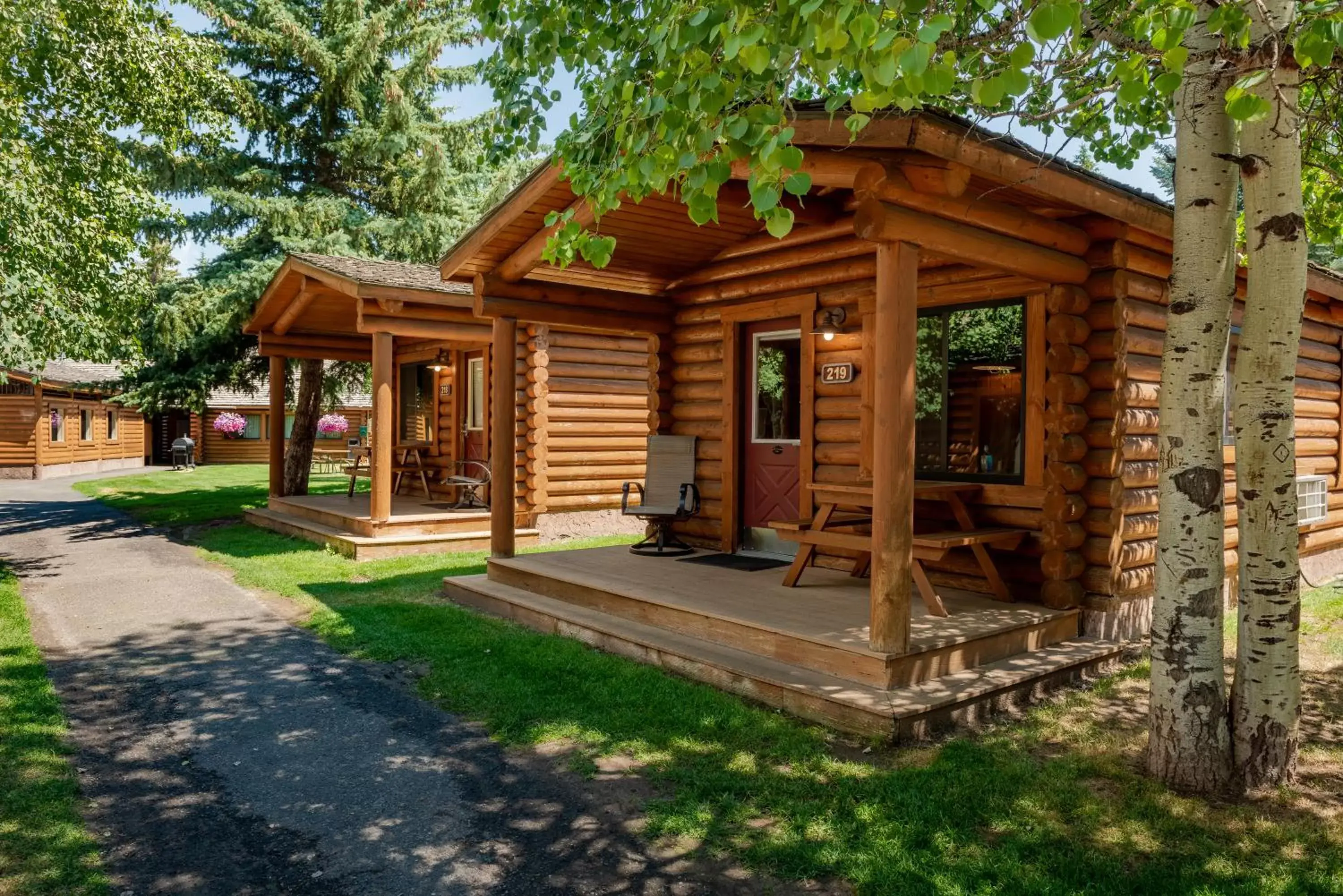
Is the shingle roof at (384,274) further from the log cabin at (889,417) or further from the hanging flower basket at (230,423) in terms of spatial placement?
the hanging flower basket at (230,423)

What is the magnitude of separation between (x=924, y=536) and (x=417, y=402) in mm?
10704

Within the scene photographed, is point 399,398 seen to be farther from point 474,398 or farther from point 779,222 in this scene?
point 779,222

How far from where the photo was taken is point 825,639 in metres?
4.77

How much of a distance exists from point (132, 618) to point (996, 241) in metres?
7.15

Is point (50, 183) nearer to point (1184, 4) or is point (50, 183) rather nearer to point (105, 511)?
point (105, 511)

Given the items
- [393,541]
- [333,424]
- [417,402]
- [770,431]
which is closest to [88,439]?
[333,424]

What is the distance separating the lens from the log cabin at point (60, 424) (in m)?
23.3

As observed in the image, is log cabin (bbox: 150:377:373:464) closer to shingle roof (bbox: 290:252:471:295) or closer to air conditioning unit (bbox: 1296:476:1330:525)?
shingle roof (bbox: 290:252:471:295)

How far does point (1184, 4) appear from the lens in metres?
2.86

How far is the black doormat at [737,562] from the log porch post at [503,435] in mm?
1658

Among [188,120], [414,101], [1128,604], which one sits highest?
[414,101]

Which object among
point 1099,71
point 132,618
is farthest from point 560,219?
point 132,618

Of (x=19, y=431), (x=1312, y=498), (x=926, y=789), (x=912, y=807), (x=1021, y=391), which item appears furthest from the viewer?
(x=19, y=431)

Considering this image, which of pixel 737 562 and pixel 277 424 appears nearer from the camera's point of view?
pixel 737 562
